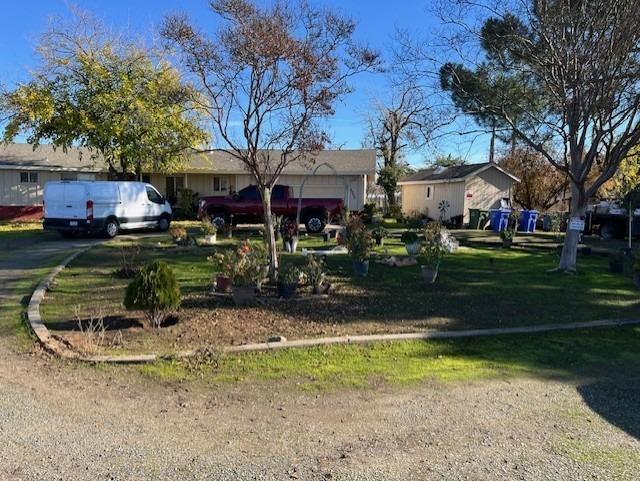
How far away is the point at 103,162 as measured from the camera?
29453 millimetres

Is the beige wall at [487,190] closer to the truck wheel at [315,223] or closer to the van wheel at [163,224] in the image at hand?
the truck wheel at [315,223]

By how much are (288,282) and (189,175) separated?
77.1 feet

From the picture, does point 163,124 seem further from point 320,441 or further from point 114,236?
point 320,441

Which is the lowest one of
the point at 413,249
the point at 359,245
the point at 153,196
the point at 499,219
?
the point at 413,249

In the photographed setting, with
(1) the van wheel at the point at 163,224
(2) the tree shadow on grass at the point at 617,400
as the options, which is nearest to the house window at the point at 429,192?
(1) the van wheel at the point at 163,224

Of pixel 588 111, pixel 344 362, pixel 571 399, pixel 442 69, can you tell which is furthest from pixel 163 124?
pixel 571 399

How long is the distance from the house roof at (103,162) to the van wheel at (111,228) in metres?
9.35

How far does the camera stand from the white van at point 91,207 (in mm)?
18141

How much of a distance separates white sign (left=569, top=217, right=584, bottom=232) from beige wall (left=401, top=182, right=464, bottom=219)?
48.5 ft

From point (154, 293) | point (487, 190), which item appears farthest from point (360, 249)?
point (487, 190)

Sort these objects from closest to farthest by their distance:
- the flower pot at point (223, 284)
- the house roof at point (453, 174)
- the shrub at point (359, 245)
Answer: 1. the flower pot at point (223, 284)
2. the shrub at point (359, 245)
3. the house roof at point (453, 174)

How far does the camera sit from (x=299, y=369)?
5691 mm

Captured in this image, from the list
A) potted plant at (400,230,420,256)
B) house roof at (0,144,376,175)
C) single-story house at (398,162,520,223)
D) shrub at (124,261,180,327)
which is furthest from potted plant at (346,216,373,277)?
single-story house at (398,162,520,223)

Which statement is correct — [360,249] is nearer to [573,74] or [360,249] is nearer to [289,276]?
[289,276]
